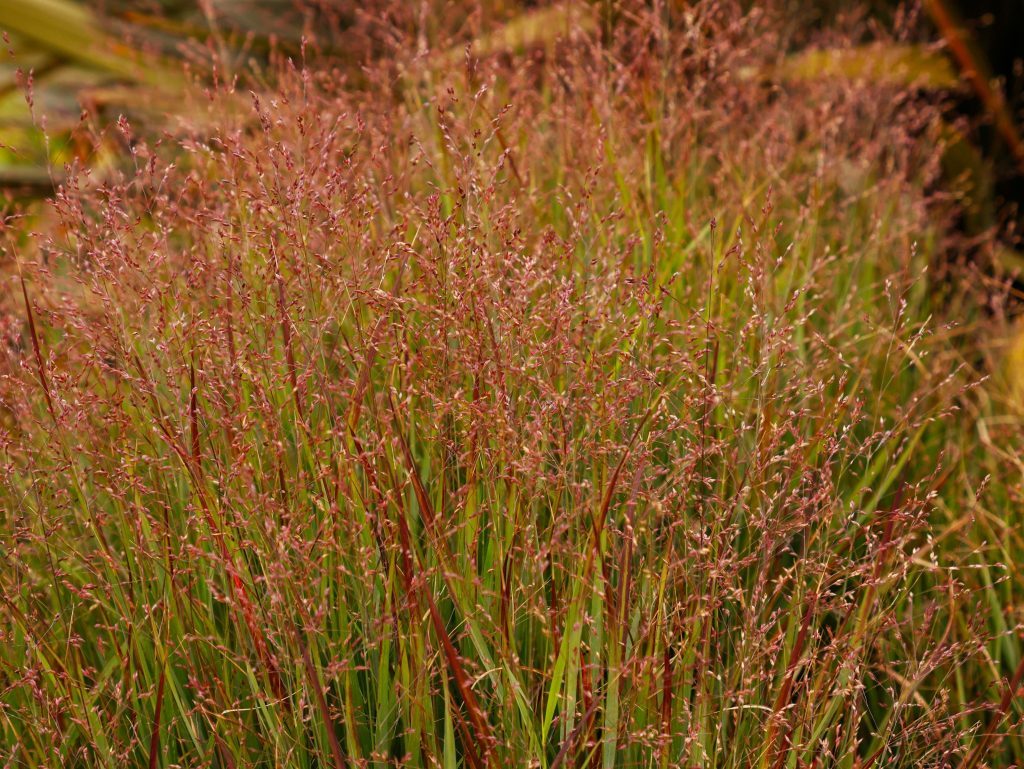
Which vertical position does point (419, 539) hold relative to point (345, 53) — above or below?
below

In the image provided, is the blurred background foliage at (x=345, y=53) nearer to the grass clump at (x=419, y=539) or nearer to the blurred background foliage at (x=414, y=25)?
the blurred background foliage at (x=414, y=25)

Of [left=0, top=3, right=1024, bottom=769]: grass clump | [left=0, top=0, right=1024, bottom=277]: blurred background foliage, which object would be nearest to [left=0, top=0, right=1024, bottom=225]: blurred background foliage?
[left=0, top=0, right=1024, bottom=277]: blurred background foliage

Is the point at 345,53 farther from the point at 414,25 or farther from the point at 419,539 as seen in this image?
the point at 419,539

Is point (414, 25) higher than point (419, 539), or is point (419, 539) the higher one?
point (414, 25)

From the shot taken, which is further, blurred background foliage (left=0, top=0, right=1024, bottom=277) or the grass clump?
blurred background foliage (left=0, top=0, right=1024, bottom=277)

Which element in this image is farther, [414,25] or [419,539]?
[414,25]

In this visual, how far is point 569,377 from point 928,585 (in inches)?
39.5

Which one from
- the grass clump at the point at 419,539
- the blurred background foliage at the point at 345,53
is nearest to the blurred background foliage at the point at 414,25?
the blurred background foliage at the point at 345,53

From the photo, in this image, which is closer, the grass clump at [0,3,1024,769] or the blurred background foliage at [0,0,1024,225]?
the grass clump at [0,3,1024,769]

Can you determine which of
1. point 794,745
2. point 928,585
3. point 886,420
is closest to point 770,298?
point 886,420

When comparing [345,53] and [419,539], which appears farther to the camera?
[345,53]

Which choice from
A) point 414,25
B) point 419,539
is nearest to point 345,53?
point 414,25

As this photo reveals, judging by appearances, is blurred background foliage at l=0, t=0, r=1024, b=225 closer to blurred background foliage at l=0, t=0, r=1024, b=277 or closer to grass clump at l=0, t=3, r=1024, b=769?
blurred background foliage at l=0, t=0, r=1024, b=277

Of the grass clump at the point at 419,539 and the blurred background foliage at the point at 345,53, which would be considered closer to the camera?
the grass clump at the point at 419,539
